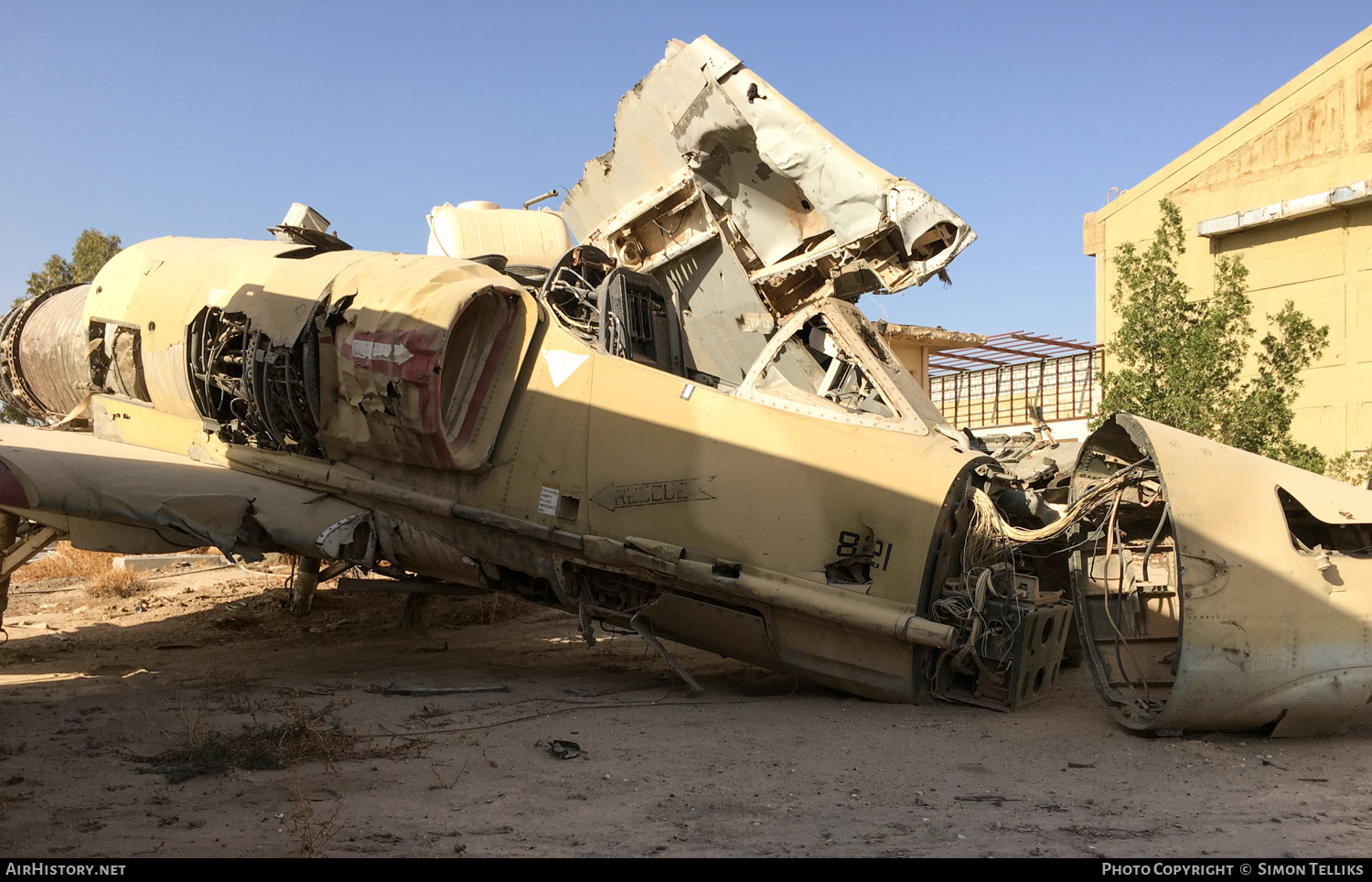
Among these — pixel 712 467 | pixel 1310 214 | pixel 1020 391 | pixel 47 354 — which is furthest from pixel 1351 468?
pixel 47 354

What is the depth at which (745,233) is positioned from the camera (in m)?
9.40

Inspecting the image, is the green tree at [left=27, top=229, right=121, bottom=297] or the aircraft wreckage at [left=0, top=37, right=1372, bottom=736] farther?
the green tree at [left=27, top=229, right=121, bottom=297]

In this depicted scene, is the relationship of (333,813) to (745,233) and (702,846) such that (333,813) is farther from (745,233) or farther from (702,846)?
(745,233)

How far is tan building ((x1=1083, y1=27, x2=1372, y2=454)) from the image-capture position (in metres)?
16.1

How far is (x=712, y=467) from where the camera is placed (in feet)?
24.6

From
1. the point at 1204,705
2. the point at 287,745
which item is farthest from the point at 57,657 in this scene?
the point at 1204,705

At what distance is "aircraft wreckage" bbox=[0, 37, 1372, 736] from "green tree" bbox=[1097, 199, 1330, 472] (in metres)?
5.25

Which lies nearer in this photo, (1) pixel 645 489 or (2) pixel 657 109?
(1) pixel 645 489

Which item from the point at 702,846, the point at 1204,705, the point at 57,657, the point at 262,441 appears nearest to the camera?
the point at 702,846

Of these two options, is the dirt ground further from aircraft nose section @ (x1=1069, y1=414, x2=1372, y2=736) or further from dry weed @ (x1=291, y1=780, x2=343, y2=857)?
aircraft nose section @ (x1=1069, y1=414, x2=1372, y2=736)

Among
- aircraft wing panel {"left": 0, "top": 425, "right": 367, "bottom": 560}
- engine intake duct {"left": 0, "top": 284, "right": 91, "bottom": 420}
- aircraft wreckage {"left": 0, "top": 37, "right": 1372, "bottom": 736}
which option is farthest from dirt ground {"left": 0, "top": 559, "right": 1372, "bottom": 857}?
engine intake duct {"left": 0, "top": 284, "right": 91, "bottom": 420}

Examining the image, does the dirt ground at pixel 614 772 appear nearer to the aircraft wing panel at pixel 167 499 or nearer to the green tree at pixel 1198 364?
the aircraft wing panel at pixel 167 499

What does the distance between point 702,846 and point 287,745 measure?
10.4ft

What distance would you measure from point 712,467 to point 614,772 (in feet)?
8.03
